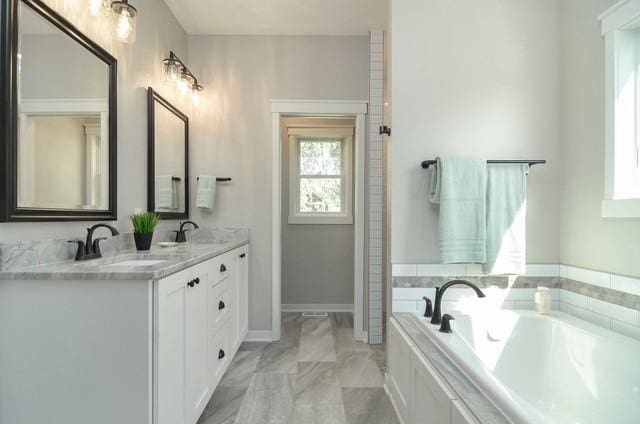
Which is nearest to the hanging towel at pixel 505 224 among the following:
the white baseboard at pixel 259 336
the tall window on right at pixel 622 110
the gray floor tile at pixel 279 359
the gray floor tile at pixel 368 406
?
the tall window on right at pixel 622 110

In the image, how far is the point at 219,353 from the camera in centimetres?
209

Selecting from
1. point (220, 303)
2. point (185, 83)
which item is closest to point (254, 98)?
point (185, 83)

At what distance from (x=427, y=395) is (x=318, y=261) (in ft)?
9.18

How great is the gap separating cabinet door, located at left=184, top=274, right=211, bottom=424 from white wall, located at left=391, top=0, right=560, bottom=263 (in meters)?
1.12

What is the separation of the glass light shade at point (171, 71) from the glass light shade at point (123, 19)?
2.25ft

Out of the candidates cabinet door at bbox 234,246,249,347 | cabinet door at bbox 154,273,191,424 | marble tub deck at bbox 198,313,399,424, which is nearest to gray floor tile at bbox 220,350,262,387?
marble tub deck at bbox 198,313,399,424

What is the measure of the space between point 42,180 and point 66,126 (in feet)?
0.95

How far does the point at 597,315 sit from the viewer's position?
1.78 metres

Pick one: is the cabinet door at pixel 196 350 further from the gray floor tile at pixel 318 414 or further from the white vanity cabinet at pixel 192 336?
the gray floor tile at pixel 318 414

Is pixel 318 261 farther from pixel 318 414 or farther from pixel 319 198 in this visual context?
pixel 318 414

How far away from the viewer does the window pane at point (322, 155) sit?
4230 mm

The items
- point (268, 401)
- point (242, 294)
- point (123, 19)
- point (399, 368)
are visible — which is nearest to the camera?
point (123, 19)

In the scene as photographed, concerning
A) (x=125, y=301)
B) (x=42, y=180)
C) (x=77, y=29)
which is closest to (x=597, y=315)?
(x=125, y=301)

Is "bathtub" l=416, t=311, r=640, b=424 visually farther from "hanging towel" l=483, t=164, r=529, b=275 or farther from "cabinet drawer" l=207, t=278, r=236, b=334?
"cabinet drawer" l=207, t=278, r=236, b=334
